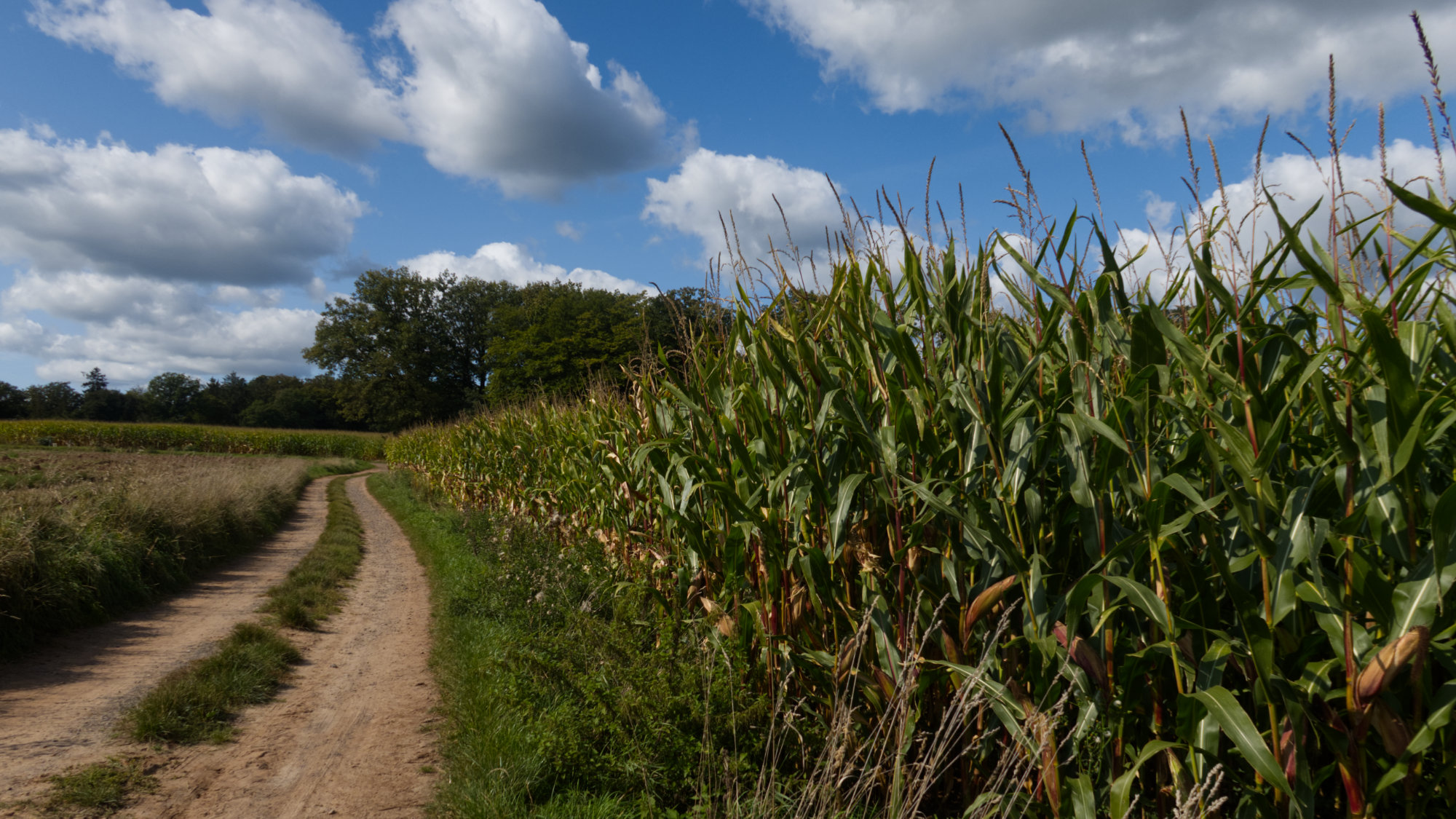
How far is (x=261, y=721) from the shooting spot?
15.0 ft

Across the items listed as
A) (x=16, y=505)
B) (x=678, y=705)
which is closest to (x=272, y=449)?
(x=16, y=505)

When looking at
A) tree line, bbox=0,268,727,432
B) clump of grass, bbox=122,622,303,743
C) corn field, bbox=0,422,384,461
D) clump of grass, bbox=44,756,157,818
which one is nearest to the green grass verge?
clump of grass, bbox=122,622,303,743

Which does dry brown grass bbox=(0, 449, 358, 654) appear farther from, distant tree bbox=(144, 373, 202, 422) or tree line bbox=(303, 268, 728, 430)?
distant tree bbox=(144, 373, 202, 422)

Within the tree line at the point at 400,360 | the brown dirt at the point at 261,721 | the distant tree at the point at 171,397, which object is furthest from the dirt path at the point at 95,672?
the distant tree at the point at 171,397

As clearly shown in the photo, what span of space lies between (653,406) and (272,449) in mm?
47119

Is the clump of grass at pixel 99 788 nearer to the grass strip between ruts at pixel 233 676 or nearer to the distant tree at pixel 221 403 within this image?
the grass strip between ruts at pixel 233 676

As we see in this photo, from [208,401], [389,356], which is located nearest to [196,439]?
[389,356]

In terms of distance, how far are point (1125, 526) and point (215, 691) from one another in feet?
18.7

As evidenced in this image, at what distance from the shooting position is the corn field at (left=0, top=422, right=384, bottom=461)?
36.1m

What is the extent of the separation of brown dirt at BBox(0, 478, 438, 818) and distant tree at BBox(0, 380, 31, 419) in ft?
193

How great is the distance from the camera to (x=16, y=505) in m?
7.30

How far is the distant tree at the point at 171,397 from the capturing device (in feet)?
213

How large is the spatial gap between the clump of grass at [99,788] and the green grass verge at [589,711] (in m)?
1.50

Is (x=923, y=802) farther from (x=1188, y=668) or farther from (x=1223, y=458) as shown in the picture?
(x=1223, y=458)
